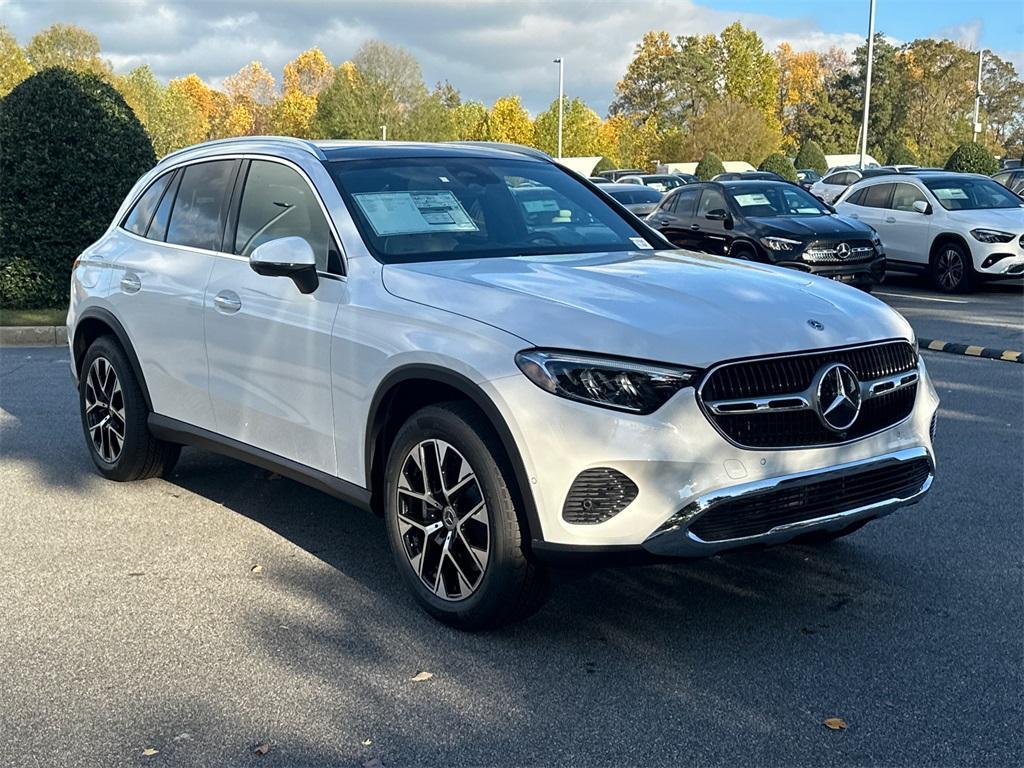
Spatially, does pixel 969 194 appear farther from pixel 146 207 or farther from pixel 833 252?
pixel 146 207

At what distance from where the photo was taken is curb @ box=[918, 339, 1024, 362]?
411 inches

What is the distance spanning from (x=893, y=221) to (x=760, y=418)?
47.2 feet

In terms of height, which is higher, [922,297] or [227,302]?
[227,302]

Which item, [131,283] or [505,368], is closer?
[505,368]

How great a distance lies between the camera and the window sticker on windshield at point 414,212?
4844 millimetres

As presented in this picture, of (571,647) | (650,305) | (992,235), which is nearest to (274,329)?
(650,305)

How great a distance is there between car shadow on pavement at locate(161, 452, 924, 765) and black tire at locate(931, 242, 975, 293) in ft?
39.3

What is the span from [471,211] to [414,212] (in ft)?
0.96

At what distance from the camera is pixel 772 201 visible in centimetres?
1598

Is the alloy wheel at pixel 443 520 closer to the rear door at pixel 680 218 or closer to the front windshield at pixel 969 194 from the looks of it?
the rear door at pixel 680 218

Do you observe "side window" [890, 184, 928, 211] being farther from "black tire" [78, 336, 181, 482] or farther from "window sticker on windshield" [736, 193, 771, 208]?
"black tire" [78, 336, 181, 482]

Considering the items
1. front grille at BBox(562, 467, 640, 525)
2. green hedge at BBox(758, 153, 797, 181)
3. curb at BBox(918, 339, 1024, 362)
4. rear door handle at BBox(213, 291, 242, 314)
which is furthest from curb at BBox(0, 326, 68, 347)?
green hedge at BBox(758, 153, 797, 181)

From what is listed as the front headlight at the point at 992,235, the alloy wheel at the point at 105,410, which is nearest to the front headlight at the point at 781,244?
the front headlight at the point at 992,235

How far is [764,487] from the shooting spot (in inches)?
150
